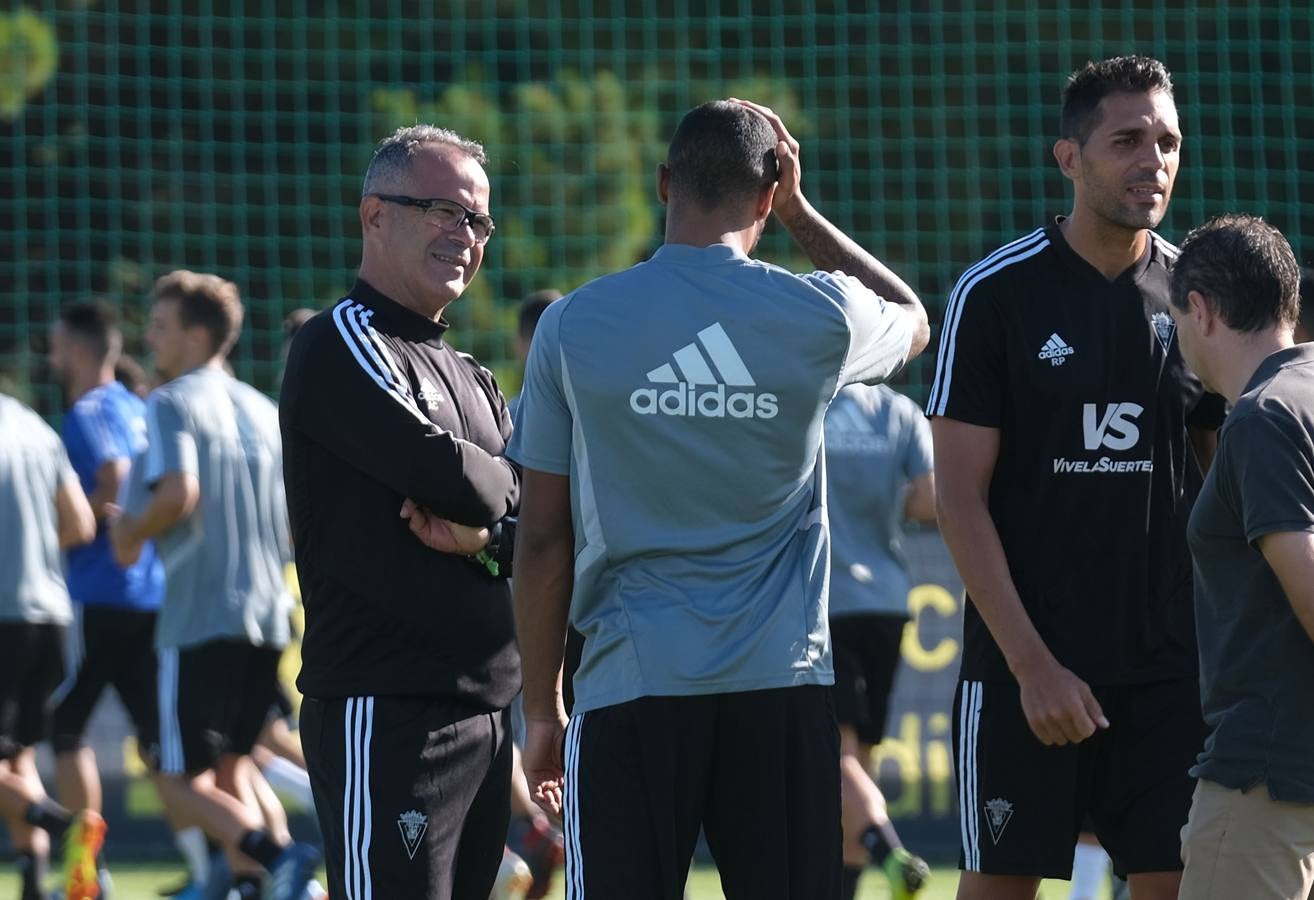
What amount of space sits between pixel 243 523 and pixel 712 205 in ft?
14.4

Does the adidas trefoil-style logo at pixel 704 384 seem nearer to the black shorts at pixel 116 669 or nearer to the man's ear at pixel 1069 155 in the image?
the man's ear at pixel 1069 155

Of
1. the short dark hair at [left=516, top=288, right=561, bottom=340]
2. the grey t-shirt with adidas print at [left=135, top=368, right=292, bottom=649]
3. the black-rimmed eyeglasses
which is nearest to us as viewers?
the black-rimmed eyeglasses

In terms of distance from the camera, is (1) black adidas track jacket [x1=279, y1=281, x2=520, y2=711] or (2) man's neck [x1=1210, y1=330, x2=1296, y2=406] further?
(1) black adidas track jacket [x1=279, y1=281, x2=520, y2=711]

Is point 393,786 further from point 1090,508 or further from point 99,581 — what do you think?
point 99,581

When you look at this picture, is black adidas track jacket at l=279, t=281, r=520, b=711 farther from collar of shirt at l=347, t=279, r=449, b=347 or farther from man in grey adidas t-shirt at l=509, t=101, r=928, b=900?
man in grey adidas t-shirt at l=509, t=101, r=928, b=900

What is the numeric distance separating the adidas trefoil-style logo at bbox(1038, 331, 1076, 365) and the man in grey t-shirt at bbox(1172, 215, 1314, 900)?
1.88 ft

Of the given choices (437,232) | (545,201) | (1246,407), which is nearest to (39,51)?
(545,201)

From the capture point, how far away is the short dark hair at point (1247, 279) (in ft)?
12.6

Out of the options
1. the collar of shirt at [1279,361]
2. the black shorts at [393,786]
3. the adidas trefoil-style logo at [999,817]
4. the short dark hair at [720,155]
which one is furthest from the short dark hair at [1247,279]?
the black shorts at [393,786]

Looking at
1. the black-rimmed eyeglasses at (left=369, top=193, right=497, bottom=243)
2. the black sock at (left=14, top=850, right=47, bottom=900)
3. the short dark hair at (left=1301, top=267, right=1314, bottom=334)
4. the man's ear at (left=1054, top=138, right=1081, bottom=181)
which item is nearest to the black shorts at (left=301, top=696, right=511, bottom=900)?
the black-rimmed eyeglasses at (left=369, top=193, right=497, bottom=243)

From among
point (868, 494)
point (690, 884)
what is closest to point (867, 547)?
point (868, 494)

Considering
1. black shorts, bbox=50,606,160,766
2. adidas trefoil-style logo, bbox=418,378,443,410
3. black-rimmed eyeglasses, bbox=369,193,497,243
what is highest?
black-rimmed eyeglasses, bbox=369,193,497,243

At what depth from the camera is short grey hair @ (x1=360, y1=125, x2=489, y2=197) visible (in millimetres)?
4387

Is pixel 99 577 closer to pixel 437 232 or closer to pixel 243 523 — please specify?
pixel 243 523
